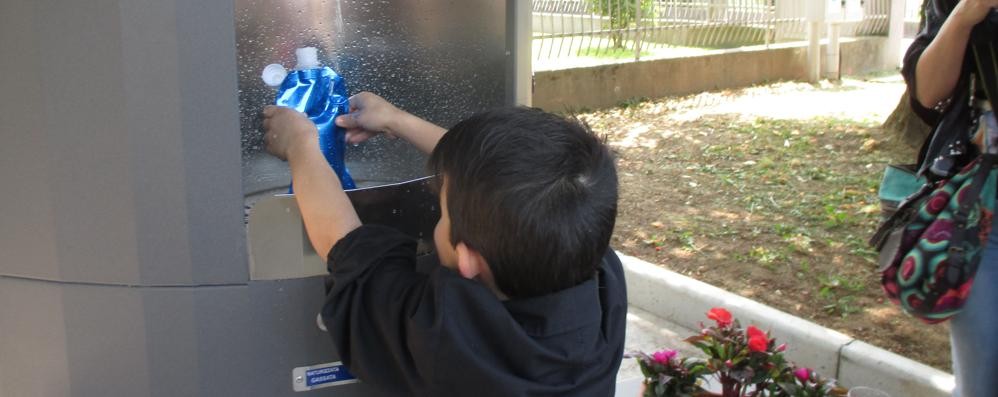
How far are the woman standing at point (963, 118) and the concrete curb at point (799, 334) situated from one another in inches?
27.2

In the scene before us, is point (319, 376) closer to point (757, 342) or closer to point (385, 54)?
point (385, 54)

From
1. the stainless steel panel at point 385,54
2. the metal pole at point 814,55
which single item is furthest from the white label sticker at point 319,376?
the metal pole at point 814,55

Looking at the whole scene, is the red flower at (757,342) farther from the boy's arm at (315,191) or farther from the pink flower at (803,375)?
the boy's arm at (315,191)

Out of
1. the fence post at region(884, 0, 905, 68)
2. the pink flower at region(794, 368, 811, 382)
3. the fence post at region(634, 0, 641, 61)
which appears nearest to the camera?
the pink flower at region(794, 368, 811, 382)

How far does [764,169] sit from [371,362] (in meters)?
4.61

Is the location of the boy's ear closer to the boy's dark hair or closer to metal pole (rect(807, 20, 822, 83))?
the boy's dark hair

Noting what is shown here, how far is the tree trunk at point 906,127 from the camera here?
18.6 feet

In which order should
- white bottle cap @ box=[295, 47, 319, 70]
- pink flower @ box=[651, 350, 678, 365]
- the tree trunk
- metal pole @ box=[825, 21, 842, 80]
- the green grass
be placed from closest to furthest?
white bottle cap @ box=[295, 47, 319, 70], pink flower @ box=[651, 350, 678, 365], the tree trunk, the green grass, metal pole @ box=[825, 21, 842, 80]

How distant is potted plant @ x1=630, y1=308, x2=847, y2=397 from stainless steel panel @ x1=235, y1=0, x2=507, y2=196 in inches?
34.1

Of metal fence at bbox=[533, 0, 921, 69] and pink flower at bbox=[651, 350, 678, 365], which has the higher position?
metal fence at bbox=[533, 0, 921, 69]

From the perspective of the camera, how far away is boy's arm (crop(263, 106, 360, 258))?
1359 mm

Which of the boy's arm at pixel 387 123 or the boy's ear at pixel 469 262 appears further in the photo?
the boy's arm at pixel 387 123

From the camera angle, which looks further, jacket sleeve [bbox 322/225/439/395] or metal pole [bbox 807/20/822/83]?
metal pole [bbox 807/20/822/83]

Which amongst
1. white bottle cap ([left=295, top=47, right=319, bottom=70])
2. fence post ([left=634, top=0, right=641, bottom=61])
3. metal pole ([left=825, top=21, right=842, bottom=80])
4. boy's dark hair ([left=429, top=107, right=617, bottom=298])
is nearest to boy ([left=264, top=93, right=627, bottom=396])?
boy's dark hair ([left=429, top=107, right=617, bottom=298])
